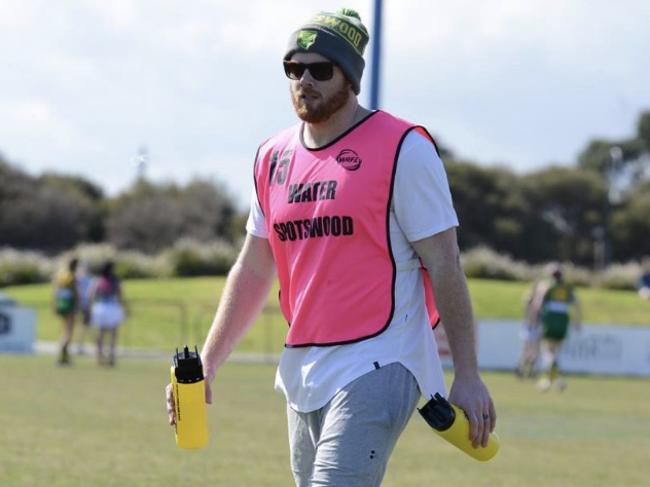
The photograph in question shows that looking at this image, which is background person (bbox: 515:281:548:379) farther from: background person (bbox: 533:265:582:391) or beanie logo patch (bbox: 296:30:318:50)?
beanie logo patch (bbox: 296:30:318:50)

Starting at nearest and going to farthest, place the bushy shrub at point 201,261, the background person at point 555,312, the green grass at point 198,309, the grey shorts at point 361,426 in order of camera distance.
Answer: the grey shorts at point 361,426 → the background person at point 555,312 → the green grass at point 198,309 → the bushy shrub at point 201,261

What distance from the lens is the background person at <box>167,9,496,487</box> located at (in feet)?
16.4

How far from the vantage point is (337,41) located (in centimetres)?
520

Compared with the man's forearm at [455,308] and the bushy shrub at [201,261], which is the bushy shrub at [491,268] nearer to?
the bushy shrub at [201,261]

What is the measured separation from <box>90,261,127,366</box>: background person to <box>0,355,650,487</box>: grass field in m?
4.66

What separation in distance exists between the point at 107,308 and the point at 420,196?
22.1 m

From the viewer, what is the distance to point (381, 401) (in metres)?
4.98

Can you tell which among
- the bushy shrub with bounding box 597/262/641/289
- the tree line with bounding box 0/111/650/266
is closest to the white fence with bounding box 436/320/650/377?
the bushy shrub with bounding box 597/262/641/289

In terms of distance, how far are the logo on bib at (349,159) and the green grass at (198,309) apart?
101ft

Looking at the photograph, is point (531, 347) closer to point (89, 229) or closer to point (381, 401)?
point (381, 401)

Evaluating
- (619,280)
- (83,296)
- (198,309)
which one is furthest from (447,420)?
(619,280)

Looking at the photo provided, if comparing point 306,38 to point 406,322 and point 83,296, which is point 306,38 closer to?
point 406,322

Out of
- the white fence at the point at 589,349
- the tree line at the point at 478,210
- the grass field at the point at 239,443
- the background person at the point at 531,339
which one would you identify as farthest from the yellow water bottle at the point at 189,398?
the tree line at the point at 478,210

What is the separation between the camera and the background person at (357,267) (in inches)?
197
